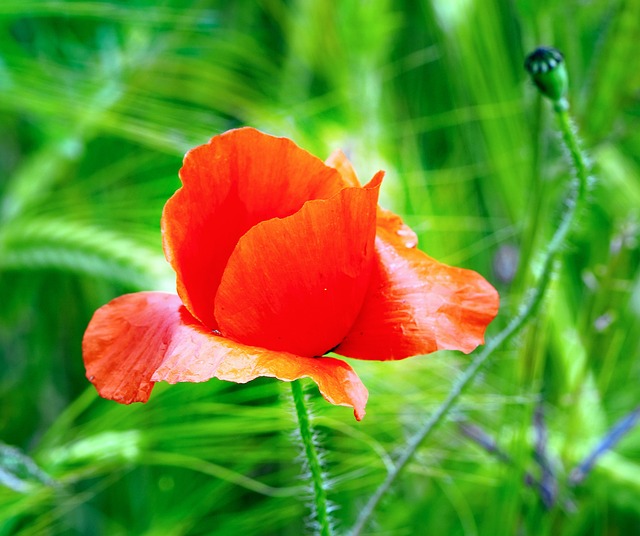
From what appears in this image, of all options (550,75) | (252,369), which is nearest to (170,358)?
(252,369)

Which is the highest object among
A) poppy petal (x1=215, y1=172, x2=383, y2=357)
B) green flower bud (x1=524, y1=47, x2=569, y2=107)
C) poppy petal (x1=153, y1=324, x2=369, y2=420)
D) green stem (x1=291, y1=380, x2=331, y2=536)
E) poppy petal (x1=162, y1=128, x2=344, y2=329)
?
green flower bud (x1=524, y1=47, x2=569, y2=107)

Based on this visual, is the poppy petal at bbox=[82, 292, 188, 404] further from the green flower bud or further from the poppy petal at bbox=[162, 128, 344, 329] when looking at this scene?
the green flower bud

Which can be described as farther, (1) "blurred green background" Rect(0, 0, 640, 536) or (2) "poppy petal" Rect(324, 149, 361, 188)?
(1) "blurred green background" Rect(0, 0, 640, 536)

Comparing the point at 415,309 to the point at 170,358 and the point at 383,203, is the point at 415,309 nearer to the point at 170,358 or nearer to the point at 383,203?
the point at 170,358

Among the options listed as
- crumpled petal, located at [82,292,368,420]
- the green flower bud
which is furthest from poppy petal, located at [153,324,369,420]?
the green flower bud

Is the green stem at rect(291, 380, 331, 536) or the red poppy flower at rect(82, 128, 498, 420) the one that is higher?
the red poppy flower at rect(82, 128, 498, 420)
